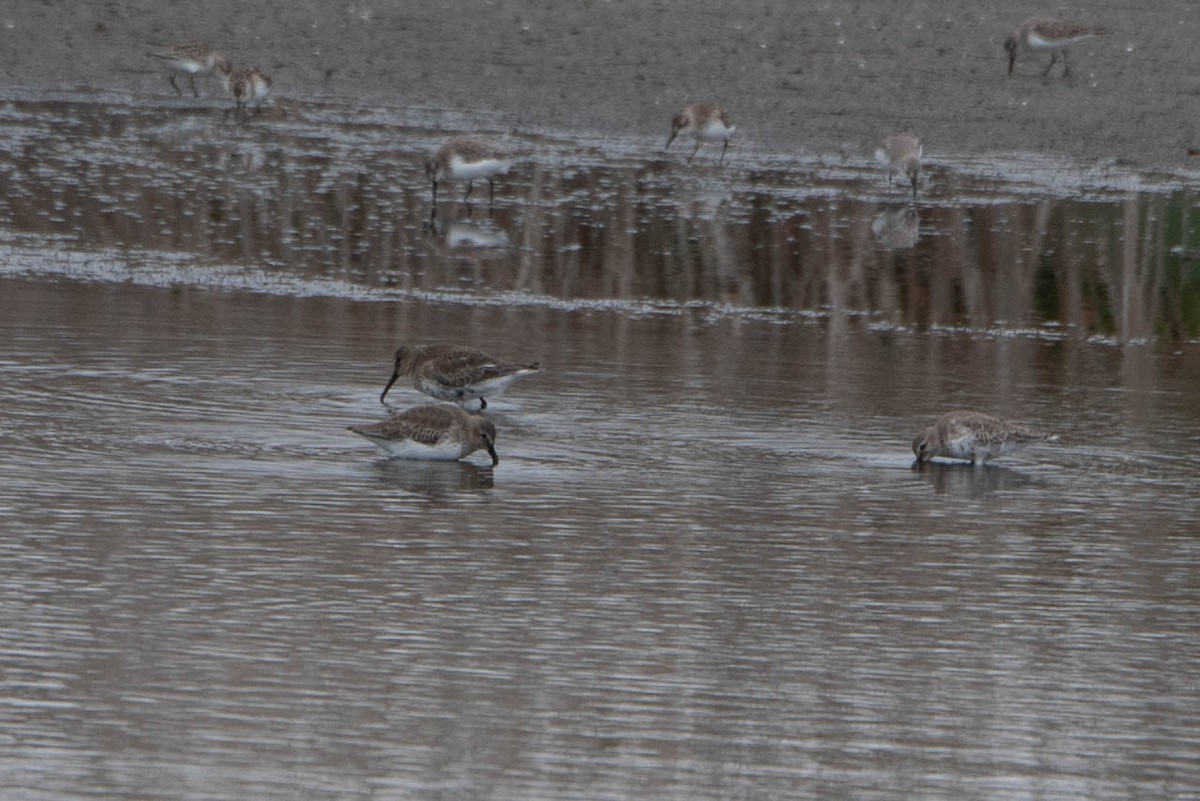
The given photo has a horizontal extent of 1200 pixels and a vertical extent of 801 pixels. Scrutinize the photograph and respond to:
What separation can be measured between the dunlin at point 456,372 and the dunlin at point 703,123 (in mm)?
10571

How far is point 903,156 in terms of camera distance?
66.1 feet

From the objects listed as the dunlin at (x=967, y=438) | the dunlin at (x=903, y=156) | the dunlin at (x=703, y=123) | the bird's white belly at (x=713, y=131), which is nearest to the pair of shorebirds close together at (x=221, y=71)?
the dunlin at (x=703, y=123)

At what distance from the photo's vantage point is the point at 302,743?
6469mm

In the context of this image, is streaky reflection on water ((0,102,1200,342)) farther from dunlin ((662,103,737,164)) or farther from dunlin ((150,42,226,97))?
dunlin ((150,42,226,97))

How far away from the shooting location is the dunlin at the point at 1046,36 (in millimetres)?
24875

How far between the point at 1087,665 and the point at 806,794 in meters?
1.78

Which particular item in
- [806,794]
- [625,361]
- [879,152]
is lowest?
[806,794]

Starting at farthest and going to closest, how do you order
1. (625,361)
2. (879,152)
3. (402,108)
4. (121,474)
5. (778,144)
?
1. (402,108)
2. (778,144)
3. (879,152)
4. (625,361)
5. (121,474)

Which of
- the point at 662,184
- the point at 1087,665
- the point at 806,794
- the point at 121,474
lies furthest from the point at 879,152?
the point at 806,794

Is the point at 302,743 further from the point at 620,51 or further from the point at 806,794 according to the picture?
the point at 620,51

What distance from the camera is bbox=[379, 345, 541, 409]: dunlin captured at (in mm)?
11547

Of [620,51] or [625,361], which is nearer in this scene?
[625,361]

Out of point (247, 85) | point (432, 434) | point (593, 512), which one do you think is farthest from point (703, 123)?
point (593, 512)

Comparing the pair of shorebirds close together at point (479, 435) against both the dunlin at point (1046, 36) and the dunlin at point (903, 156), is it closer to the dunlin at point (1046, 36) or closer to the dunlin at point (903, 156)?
the dunlin at point (903, 156)
